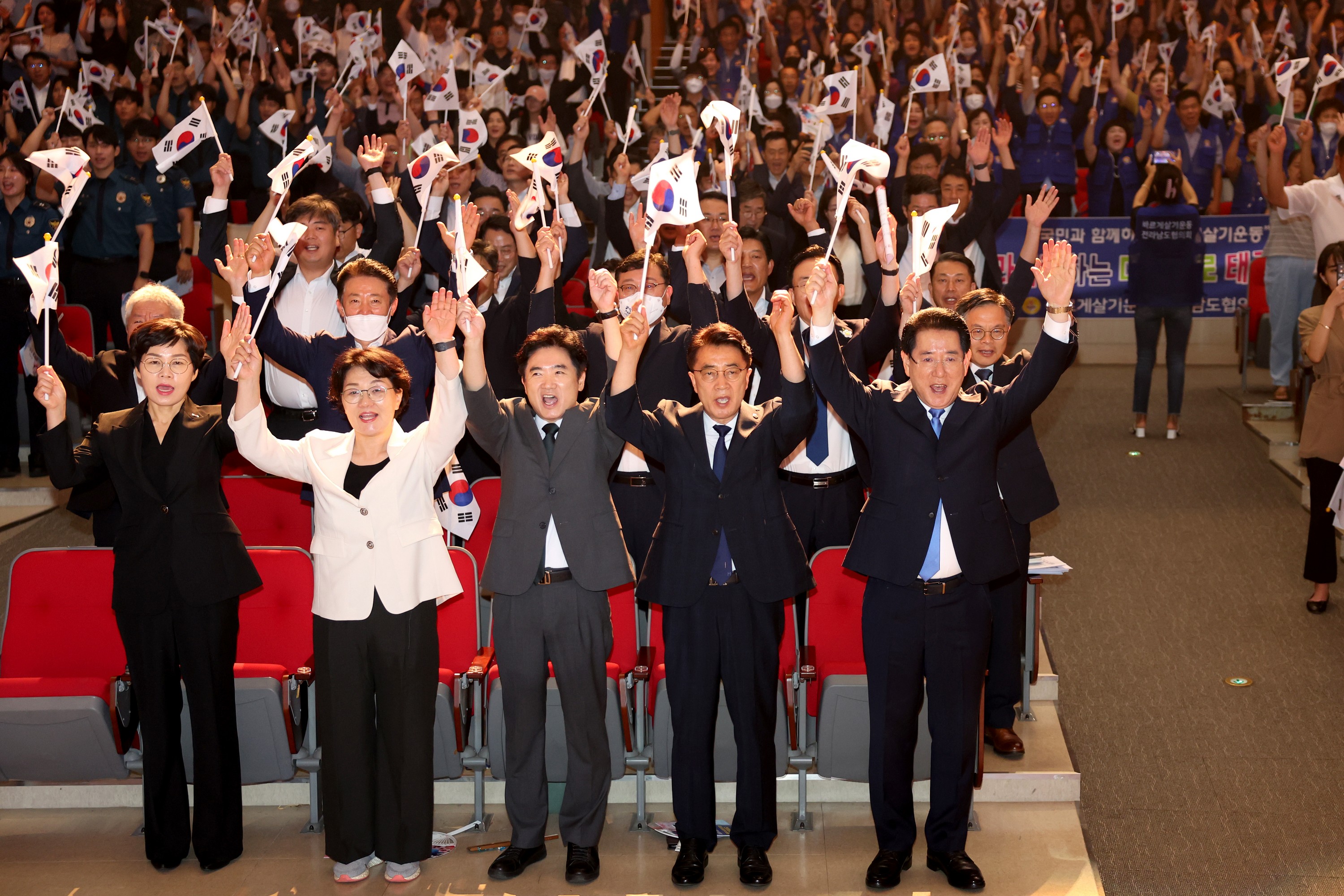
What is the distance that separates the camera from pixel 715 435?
13.7 feet

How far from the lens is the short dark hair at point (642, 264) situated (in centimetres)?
523

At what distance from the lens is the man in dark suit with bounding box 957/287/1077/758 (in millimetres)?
4711

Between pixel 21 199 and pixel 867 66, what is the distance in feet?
25.2

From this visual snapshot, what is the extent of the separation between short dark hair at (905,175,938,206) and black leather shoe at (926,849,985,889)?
12.8 ft


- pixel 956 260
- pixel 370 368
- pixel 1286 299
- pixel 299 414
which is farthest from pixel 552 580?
pixel 1286 299

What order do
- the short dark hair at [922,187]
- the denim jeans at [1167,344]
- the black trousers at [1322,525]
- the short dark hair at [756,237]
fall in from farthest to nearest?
the denim jeans at [1167,344]
the short dark hair at [922,187]
the black trousers at [1322,525]
the short dark hair at [756,237]

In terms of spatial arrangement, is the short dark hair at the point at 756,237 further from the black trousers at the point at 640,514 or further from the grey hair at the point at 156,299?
the grey hair at the point at 156,299

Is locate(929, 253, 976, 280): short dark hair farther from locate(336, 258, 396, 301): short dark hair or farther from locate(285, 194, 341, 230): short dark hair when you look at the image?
locate(285, 194, 341, 230): short dark hair

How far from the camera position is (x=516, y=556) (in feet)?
13.7

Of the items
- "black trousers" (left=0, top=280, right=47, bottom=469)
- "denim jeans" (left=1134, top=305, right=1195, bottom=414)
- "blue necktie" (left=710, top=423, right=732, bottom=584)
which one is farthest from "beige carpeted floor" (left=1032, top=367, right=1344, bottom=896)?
"black trousers" (left=0, top=280, right=47, bottom=469)

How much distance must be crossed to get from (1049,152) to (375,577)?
9.59 m

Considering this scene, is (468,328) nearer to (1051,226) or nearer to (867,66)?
(1051,226)

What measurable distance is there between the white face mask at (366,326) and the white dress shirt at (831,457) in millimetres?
1631

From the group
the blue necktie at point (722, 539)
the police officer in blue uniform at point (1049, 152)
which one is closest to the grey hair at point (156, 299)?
the blue necktie at point (722, 539)
